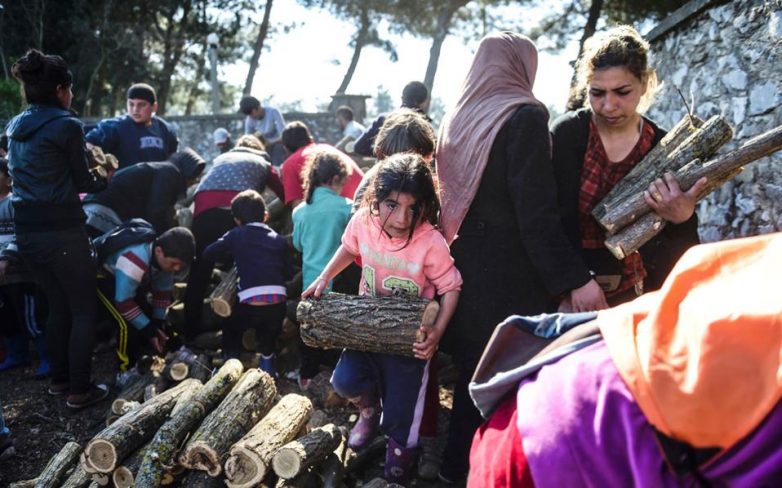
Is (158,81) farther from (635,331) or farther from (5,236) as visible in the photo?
(635,331)

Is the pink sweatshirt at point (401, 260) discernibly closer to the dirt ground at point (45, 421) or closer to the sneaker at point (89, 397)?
the dirt ground at point (45, 421)

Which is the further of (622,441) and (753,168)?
(753,168)

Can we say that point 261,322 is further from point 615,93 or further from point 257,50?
Result: point 257,50

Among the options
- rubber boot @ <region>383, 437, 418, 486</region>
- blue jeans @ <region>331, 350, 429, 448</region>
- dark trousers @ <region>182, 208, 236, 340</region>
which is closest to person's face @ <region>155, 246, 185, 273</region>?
dark trousers @ <region>182, 208, 236, 340</region>

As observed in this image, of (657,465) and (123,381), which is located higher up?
(657,465)

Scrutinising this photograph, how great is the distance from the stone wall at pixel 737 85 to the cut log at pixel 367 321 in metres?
2.33

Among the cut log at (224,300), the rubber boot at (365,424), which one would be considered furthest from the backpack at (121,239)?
the rubber boot at (365,424)

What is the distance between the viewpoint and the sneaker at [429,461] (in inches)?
126

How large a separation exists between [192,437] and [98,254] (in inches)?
85.3

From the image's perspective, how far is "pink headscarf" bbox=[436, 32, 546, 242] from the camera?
2701 mm

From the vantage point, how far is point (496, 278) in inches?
110

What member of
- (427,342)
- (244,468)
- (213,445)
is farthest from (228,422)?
(427,342)

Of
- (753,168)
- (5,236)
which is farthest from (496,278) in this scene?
(5,236)

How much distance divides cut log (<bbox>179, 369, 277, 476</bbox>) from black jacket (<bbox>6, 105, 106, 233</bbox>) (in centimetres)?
170
